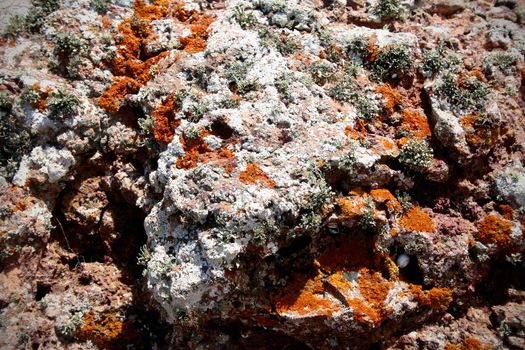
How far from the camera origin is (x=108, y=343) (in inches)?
Result: 268

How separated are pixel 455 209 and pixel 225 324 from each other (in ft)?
12.6

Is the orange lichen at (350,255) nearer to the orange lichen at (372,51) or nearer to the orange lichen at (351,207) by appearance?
the orange lichen at (351,207)

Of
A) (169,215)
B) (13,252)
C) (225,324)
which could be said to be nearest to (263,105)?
(169,215)

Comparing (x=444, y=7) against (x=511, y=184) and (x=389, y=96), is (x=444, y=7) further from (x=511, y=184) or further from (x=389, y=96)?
(x=511, y=184)

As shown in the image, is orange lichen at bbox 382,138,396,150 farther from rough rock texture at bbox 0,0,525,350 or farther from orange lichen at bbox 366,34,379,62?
orange lichen at bbox 366,34,379,62

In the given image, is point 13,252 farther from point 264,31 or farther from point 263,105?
point 264,31

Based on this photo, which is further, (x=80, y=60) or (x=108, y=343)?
(x=80, y=60)

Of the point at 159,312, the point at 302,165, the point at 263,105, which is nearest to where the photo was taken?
the point at 302,165

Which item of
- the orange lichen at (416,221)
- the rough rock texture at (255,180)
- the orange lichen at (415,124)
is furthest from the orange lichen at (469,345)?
the orange lichen at (415,124)

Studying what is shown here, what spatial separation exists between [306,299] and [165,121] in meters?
3.26

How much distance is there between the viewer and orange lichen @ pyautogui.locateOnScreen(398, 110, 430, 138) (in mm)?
6797

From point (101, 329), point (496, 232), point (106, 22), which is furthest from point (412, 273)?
point (106, 22)

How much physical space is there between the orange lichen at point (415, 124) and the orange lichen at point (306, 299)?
104 inches

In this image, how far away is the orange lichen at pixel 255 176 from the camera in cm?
581
